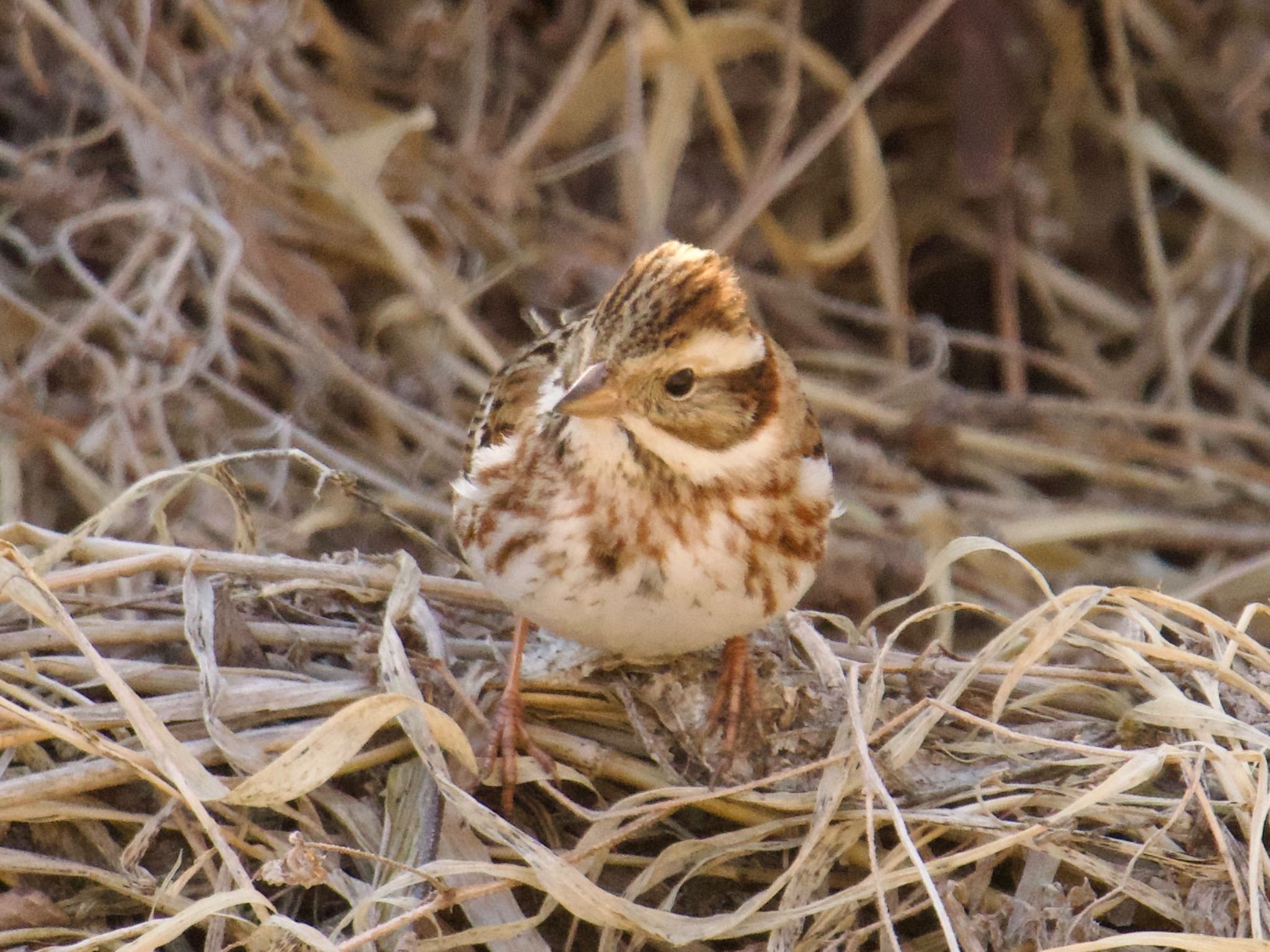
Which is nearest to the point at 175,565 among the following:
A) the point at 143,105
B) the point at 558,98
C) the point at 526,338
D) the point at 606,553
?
the point at 606,553

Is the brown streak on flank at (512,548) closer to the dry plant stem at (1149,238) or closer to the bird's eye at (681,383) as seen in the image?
the bird's eye at (681,383)

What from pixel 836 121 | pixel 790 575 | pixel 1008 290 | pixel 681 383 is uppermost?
pixel 681 383

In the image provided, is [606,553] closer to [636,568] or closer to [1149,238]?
[636,568]

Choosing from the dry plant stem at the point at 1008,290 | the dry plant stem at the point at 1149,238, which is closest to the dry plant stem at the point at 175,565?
the dry plant stem at the point at 1008,290

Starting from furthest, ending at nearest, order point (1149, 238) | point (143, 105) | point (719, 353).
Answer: point (1149, 238)
point (143, 105)
point (719, 353)

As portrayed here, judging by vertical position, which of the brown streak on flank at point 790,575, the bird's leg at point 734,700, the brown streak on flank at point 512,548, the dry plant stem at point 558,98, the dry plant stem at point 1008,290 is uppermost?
the dry plant stem at point 558,98

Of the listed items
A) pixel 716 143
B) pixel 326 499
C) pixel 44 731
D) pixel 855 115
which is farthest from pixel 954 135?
pixel 44 731

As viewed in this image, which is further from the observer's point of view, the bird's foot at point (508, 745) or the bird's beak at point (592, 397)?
the bird's foot at point (508, 745)
